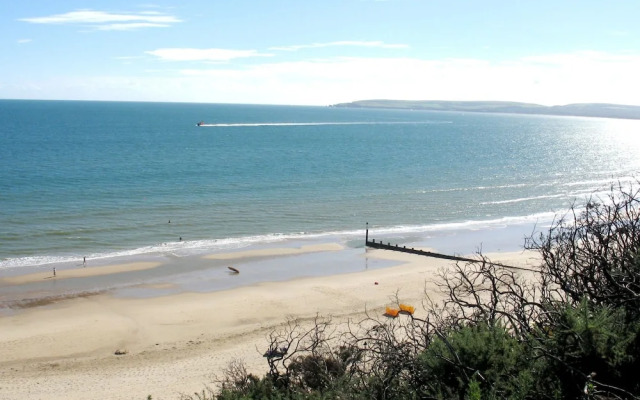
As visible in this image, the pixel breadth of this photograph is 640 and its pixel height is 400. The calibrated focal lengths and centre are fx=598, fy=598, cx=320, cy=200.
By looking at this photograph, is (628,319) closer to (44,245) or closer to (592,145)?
(44,245)

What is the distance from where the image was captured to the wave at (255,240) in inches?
1193

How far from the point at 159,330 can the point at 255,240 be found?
13.8m

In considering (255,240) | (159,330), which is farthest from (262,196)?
(159,330)

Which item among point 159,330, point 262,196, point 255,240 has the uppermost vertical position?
point 262,196

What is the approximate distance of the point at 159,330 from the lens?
21.8 metres

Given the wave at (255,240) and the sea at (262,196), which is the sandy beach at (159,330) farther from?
the sea at (262,196)

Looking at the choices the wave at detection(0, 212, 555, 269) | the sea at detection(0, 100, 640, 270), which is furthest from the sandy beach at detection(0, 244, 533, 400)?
the sea at detection(0, 100, 640, 270)

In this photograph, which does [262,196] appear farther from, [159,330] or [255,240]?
[159,330]

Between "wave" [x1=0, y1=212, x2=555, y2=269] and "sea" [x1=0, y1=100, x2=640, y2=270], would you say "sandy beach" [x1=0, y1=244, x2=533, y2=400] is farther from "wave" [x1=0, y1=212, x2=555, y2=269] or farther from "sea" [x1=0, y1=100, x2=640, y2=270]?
"sea" [x1=0, y1=100, x2=640, y2=270]

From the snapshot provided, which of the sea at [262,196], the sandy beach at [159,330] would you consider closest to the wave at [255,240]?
the sea at [262,196]

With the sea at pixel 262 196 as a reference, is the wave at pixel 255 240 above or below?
below

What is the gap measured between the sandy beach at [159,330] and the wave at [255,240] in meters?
2.23

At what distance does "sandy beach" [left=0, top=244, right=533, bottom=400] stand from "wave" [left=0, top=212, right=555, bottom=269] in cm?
223

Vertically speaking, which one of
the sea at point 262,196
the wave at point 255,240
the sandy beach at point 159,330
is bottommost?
the sandy beach at point 159,330
